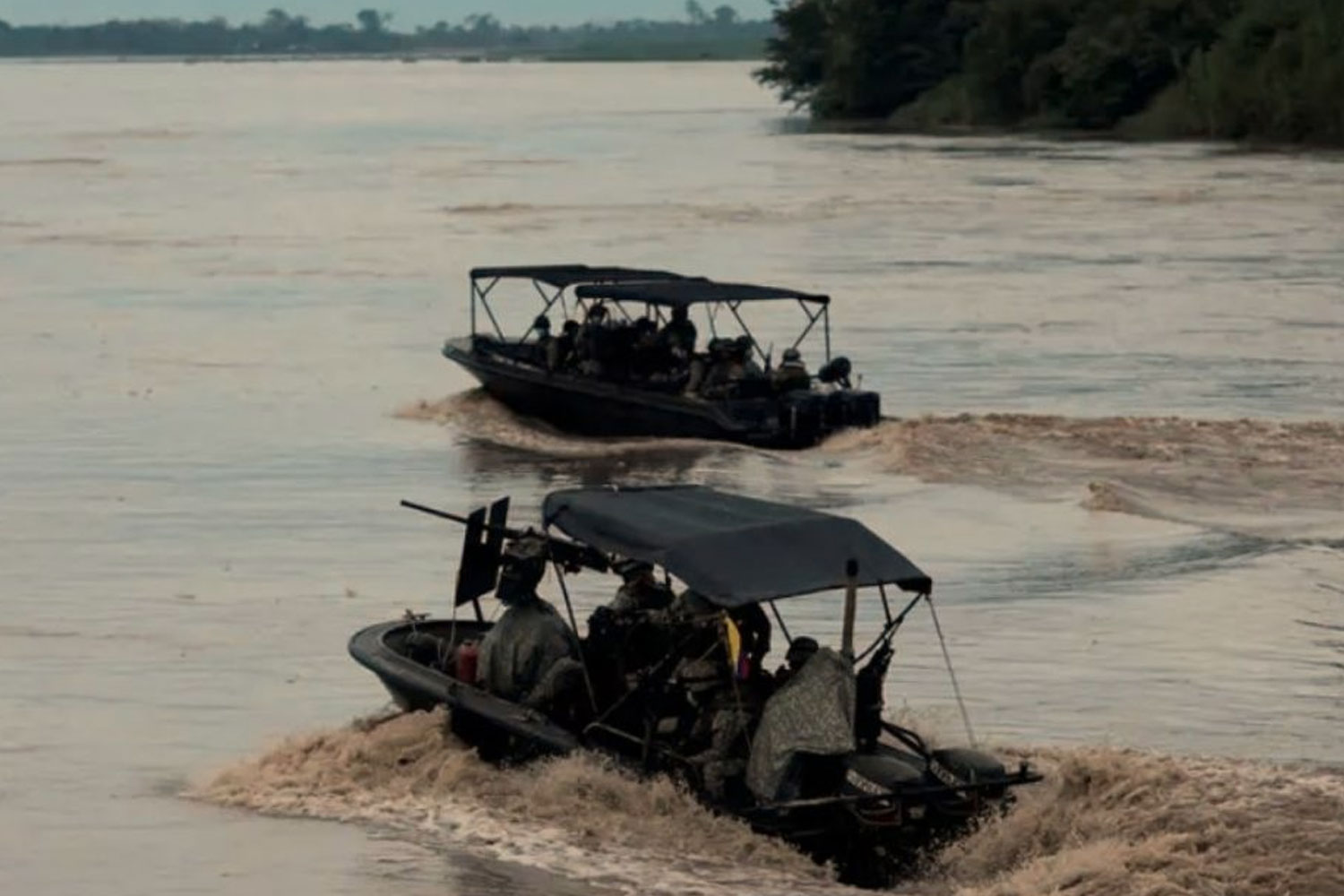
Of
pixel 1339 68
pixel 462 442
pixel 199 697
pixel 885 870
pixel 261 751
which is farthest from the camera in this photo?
pixel 1339 68

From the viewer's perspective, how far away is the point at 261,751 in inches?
729

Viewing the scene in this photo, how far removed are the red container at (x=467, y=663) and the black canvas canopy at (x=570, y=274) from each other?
17.0 m

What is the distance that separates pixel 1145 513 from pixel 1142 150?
6491 centimetres

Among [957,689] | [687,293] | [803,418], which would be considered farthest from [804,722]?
[687,293]

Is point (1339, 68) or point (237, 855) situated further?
point (1339, 68)

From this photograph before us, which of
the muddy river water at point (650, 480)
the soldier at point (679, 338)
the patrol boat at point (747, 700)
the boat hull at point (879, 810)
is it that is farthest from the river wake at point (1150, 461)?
the boat hull at point (879, 810)

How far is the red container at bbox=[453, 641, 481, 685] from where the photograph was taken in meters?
17.4

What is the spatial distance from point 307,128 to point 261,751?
410 ft

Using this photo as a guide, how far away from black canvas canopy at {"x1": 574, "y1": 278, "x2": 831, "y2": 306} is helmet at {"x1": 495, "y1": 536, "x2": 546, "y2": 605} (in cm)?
1499

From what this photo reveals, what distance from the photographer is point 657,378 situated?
32.8 meters

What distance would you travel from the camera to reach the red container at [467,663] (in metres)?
17.4

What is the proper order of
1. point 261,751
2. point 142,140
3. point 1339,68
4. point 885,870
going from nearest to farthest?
point 885,870 → point 261,751 → point 1339,68 → point 142,140

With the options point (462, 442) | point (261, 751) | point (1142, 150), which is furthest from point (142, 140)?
point (261, 751)

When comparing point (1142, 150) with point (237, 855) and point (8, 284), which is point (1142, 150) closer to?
point (8, 284)
